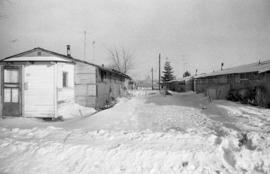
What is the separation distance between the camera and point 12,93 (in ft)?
25.5

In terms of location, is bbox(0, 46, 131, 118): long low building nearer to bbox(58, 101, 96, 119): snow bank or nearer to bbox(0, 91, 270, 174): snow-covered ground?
bbox(58, 101, 96, 119): snow bank

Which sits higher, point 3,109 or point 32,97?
point 32,97

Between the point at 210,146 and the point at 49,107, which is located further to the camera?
the point at 49,107

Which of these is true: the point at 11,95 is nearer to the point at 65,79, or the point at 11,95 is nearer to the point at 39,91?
the point at 39,91

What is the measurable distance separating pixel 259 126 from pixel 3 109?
39.9 feet

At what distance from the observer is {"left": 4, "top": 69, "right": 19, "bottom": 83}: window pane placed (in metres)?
7.80

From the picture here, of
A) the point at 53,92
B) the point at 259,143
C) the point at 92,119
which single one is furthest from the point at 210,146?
the point at 53,92

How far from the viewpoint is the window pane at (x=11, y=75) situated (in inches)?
307

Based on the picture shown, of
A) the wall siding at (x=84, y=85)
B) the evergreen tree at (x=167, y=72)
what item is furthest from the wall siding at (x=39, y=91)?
the evergreen tree at (x=167, y=72)

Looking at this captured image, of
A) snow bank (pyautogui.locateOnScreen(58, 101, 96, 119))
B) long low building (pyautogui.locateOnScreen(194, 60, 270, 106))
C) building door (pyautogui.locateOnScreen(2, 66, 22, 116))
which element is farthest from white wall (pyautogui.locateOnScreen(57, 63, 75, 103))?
long low building (pyautogui.locateOnScreen(194, 60, 270, 106))

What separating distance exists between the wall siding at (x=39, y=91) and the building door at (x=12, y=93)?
37 centimetres

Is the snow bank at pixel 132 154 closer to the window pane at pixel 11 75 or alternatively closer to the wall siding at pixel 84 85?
the window pane at pixel 11 75

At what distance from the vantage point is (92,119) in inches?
265

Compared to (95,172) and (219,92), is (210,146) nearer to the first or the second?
(95,172)
